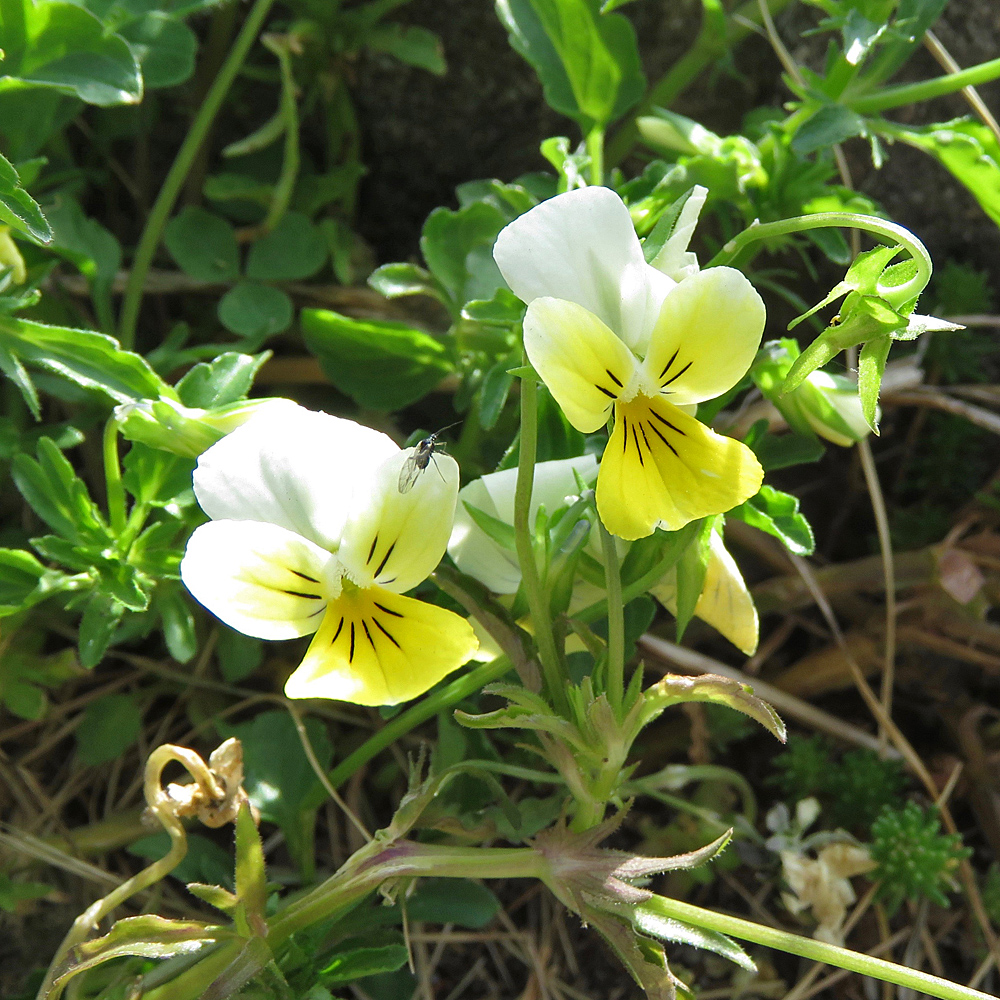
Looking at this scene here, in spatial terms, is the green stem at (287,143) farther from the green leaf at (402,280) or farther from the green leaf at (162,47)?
the green leaf at (402,280)

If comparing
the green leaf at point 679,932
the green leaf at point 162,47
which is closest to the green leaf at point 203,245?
the green leaf at point 162,47

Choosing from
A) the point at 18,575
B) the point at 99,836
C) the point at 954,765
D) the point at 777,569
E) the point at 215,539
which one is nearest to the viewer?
the point at 215,539

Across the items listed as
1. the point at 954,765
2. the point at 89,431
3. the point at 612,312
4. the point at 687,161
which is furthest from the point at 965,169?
the point at 89,431

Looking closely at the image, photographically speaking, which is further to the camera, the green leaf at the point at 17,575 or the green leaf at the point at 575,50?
the green leaf at the point at 575,50

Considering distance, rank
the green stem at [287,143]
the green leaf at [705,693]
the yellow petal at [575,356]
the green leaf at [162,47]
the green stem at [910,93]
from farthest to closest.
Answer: the green stem at [287,143] < the green leaf at [162,47] < the green stem at [910,93] < the green leaf at [705,693] < the yellow petal at [575,356]

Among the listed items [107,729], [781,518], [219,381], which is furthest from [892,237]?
[107,729]

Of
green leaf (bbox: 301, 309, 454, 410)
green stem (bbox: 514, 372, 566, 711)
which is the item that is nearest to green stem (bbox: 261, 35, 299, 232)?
green leaf (bbox: 301, 309, 454, 410)

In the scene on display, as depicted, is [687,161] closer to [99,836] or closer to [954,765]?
[954,765]
